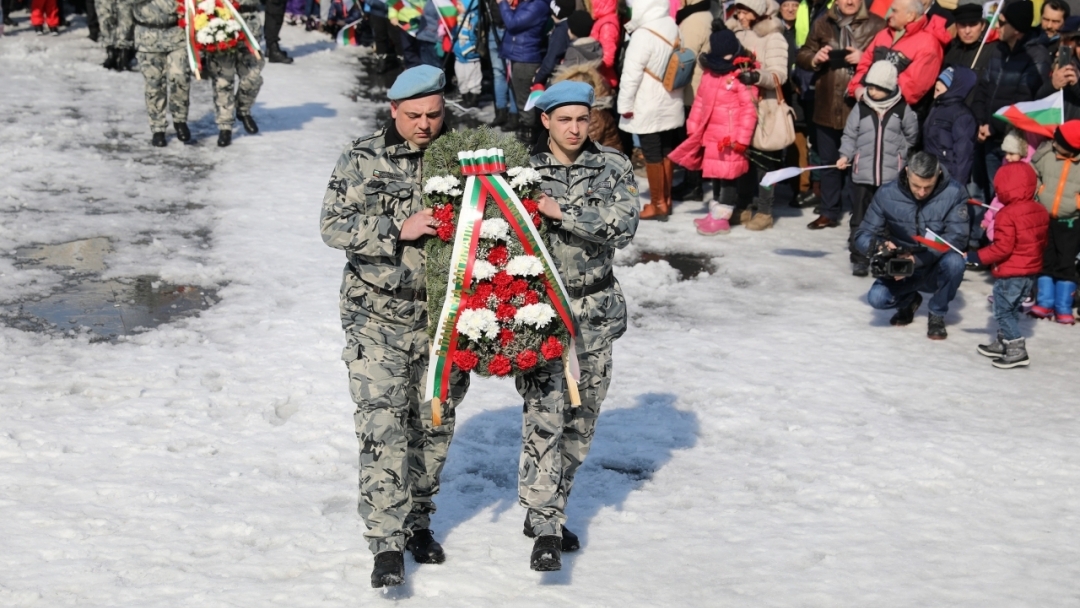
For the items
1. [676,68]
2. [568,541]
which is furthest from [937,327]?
[568,541]

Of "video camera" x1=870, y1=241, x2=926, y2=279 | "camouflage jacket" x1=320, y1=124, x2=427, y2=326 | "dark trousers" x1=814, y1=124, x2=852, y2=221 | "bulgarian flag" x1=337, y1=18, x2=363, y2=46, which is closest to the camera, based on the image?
"camouflage jacket" x1=320, y1=124, x2=427, y2=326

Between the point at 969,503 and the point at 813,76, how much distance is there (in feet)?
21.1

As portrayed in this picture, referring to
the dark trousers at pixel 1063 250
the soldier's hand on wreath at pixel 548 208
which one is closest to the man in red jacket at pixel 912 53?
the dark trousers at pixel 1063 250

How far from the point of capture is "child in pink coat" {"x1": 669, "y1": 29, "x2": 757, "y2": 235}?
11.7m

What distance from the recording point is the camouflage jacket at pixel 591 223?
5684 mm

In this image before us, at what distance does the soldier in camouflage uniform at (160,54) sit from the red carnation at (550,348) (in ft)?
31.6

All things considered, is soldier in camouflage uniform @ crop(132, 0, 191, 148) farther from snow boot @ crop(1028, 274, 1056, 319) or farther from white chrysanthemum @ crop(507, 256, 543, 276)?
white chrysanthemum @ crop(507, 256, 543, 276)

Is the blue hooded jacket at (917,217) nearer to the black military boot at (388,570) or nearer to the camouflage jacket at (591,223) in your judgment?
the camouflage jacket at (591,223)

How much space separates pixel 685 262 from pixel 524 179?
5909mm

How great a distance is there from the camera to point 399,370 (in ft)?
18.8

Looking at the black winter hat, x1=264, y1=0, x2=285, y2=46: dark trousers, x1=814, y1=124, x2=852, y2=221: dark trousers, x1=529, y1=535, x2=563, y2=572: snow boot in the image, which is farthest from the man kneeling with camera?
x1=264, y1=0, x2=285, y2=46: dark trousers


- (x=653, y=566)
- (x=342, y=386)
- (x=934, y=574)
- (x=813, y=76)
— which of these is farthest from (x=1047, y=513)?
(x=813, y=76)

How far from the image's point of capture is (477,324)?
5426mm

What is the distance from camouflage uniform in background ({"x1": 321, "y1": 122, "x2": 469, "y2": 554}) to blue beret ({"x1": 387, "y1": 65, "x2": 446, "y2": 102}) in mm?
190
